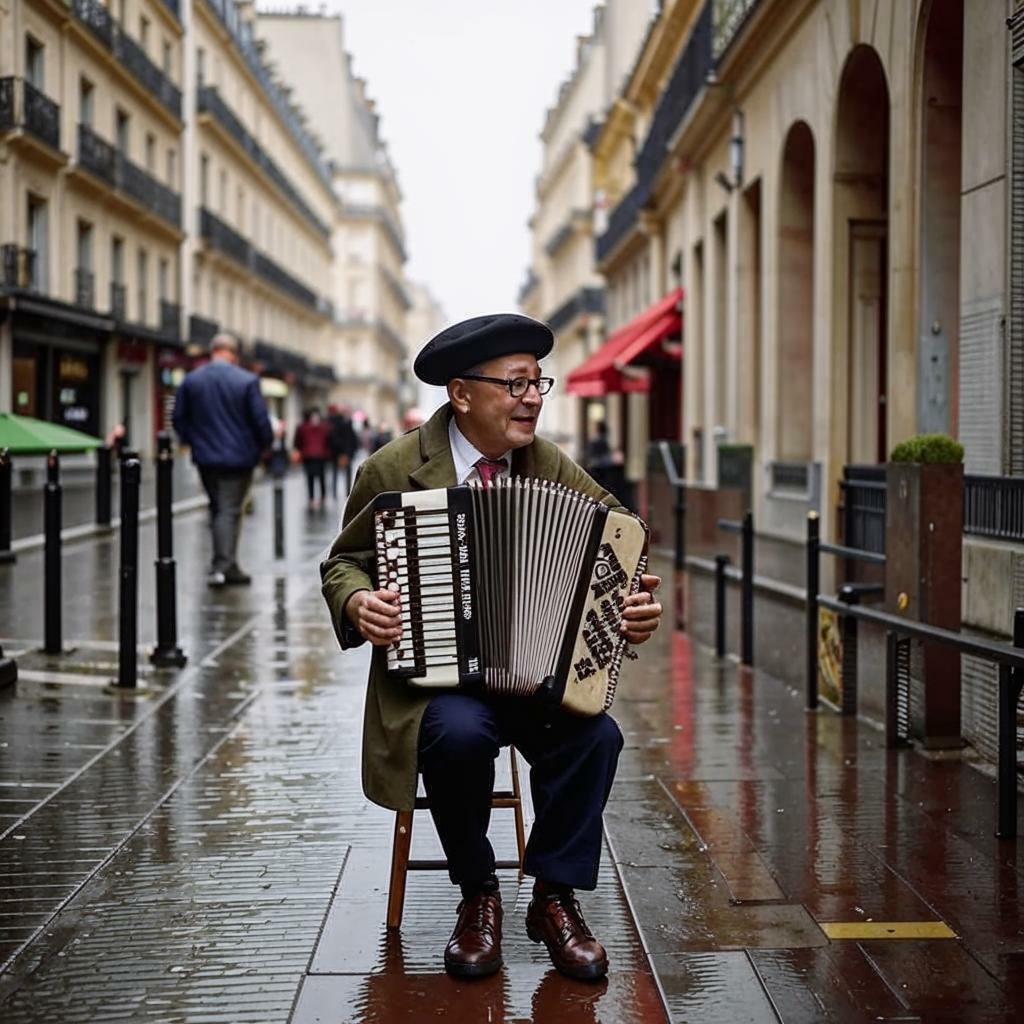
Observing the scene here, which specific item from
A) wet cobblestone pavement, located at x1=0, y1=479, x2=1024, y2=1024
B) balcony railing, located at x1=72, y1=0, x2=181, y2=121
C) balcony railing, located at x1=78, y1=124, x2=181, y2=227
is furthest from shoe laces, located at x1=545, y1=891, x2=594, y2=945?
balcony railing, located at x1=78, y1=124, x2=181, y2=227

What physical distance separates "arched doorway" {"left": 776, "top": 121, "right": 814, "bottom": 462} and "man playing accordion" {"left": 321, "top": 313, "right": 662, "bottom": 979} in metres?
13.3

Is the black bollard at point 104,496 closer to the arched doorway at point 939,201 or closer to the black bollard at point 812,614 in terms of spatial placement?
the arched doorway at point 939,201

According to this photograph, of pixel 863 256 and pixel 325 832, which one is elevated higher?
pixel 863 256

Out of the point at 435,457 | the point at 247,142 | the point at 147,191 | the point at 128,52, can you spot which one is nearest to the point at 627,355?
the point at 128,52

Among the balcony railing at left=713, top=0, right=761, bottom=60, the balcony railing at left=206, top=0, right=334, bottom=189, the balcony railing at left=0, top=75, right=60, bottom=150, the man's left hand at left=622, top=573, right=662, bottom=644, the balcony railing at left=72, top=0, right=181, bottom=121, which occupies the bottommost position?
the man's left hand at left=622, top=573, right=662, bottom=644

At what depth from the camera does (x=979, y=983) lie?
412 centimetres

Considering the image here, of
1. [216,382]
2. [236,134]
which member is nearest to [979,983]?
[216,382]

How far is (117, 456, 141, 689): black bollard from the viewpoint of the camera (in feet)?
27.1

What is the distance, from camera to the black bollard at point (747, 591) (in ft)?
30.7

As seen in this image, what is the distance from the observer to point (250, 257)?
5522 centimetres

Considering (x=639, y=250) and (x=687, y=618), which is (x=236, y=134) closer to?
(x=639, y=250)

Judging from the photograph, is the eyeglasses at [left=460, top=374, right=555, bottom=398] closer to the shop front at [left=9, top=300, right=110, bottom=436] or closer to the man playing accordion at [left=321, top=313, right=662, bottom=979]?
the man playing accordion at [left=321, top=313, right=662, bottom=979]

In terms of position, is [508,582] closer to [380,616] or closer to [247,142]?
[380,616]

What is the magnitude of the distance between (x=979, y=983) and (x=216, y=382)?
10.5m
